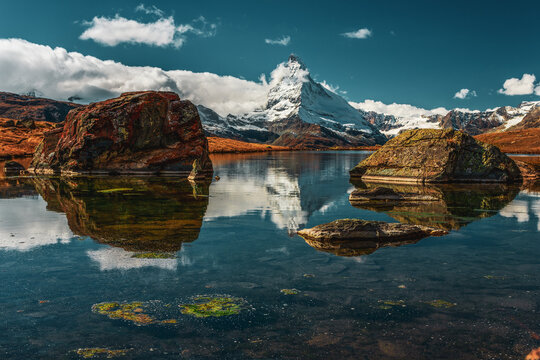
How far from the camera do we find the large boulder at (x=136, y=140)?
51.1 meters

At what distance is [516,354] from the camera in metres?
7.02

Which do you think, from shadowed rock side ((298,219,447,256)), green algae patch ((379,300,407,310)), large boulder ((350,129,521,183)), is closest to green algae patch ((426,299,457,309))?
green algae patch ((379,300,407,310))

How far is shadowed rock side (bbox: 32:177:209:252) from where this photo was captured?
15547 millimetres

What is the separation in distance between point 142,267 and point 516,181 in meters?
43.2

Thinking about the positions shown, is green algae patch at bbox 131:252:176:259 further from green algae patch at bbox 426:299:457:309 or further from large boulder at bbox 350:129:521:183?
large boulder at bbox 350:129:521:183

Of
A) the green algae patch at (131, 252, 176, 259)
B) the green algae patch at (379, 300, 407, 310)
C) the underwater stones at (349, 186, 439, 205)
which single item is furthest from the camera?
the underwater stones at (349, 186, 439, 205)

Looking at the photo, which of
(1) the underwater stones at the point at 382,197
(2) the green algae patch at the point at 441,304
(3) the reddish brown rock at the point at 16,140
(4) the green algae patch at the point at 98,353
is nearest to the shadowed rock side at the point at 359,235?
(2) the green algae patch at the point at 441,304

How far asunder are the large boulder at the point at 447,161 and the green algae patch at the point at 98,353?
3743cm

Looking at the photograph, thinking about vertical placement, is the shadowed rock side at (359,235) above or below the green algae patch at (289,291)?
above

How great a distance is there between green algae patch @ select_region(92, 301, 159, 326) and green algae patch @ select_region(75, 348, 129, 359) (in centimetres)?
104

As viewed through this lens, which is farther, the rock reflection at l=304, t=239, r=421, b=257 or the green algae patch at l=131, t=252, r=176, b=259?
the rock reflection at l=304, t=239, r=421, b=257

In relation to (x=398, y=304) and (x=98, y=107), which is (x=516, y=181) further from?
(x=98, y=107)

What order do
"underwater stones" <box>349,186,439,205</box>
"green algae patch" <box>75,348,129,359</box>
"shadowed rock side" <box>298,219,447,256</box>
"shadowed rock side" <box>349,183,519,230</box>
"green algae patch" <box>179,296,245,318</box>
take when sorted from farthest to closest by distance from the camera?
1. "underwater stones" <box>349,186,439,205</box>
2. "shadowed rock side" <box>349,183,519,230</box>
3. "shadowed rock side" <box>298,219,447,256</box>
4. "green algae patch" <box>179,296,245,318</box>
5. "green algae patch" <box>75,348,129,359</box>

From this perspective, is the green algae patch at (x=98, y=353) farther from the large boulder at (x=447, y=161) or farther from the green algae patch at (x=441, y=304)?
the large boulder at (x=447, y=161)
